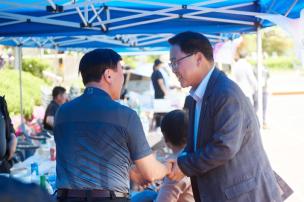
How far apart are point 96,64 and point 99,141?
402mm

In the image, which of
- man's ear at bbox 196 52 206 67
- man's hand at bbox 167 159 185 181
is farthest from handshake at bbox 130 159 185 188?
man's ear at bbox 196 52 206 67

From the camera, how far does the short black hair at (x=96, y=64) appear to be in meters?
2.58

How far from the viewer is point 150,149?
2564 millimetres

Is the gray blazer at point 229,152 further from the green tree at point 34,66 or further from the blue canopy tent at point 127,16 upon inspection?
the green tree at point 34,66

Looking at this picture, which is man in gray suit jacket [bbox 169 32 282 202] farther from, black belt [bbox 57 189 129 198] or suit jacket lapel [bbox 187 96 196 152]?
black belt [bbox 57 189 129 198]

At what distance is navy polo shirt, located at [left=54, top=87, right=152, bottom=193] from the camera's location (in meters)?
2.47

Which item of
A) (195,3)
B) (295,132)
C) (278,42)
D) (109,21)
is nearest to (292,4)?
(195,3)

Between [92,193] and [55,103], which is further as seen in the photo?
[55,103]

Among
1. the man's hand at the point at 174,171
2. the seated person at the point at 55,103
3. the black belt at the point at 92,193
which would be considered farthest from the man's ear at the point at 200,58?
the seated person at the point at 55,103

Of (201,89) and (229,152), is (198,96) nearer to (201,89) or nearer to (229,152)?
(201,89)

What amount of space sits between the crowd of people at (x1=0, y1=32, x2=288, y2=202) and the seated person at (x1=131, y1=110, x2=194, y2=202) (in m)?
0.58

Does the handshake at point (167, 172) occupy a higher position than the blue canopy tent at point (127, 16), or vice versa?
the blue canopy tent at point (127, 16)

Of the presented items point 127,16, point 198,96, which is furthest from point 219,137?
point 127,16

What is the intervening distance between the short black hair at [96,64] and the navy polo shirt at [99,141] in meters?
0.08
